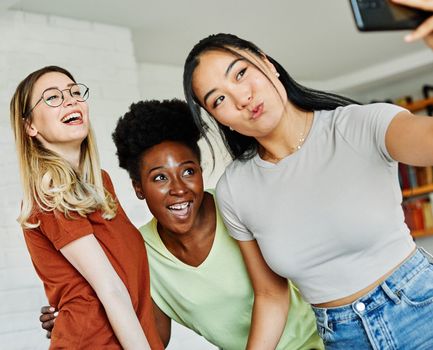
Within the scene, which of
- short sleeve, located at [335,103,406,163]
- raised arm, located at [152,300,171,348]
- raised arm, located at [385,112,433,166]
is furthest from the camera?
raised arm, located at [152,300,171,348]

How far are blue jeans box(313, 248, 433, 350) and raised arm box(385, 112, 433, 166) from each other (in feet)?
1.06

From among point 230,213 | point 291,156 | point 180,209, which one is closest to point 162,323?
point 180,209

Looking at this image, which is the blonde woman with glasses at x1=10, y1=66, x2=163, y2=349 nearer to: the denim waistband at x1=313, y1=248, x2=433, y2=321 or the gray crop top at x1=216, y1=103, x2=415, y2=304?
the gray crop top at x1=216, y1=103, x2=415, y2=304

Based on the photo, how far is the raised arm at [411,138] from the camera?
3.47 feet

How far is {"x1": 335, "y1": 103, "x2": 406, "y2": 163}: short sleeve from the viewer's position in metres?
1.20

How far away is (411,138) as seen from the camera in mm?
1083

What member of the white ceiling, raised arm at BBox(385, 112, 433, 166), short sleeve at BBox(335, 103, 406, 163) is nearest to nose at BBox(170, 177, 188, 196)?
short sleeve at BBox(335, 103, 406, 163)

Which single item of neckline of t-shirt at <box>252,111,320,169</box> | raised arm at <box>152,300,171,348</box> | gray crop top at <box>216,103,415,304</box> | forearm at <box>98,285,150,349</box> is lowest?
raised arm at <box>152,300,171,348</box>

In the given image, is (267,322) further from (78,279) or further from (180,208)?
(78,279)

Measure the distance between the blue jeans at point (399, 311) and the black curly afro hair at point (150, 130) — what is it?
0.72m

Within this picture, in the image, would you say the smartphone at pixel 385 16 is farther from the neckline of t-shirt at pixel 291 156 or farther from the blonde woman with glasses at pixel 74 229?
the blonde woman with glasses at pixel 74 229

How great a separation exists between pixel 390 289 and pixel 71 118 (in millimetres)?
934

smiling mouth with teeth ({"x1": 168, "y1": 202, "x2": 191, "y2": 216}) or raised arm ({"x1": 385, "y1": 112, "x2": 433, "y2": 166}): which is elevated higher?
raised arm ({"x1": 385, "y1": 112, "x2": 433, "y2": 166})

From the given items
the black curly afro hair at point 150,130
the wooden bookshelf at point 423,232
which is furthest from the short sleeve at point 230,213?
the wooden bookshelf at point 423,232
